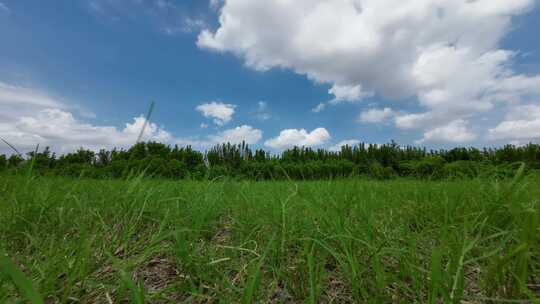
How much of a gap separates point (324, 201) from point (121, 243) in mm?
1142

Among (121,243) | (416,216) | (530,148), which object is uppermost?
(530,148)

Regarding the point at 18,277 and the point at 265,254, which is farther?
the point at 265,254

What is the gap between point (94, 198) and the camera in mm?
1947

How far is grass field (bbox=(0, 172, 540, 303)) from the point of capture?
88 cm

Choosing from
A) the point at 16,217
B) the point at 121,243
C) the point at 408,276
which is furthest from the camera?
the point at 16,217

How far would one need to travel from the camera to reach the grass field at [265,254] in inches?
34.6

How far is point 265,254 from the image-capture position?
851 mm

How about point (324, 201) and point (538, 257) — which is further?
point (324, 201)

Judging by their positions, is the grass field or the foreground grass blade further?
the grass field

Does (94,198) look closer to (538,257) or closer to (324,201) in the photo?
(324,201)

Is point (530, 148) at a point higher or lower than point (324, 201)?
higher

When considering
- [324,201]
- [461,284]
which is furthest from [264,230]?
[461,284]

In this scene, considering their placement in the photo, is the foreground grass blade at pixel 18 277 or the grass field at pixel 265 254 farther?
the grass field at pixel 265 254

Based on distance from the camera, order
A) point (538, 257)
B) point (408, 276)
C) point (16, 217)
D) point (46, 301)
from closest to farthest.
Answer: point (46, 301) < point (408, 276) < point (538, 257) < point (16, 217)
